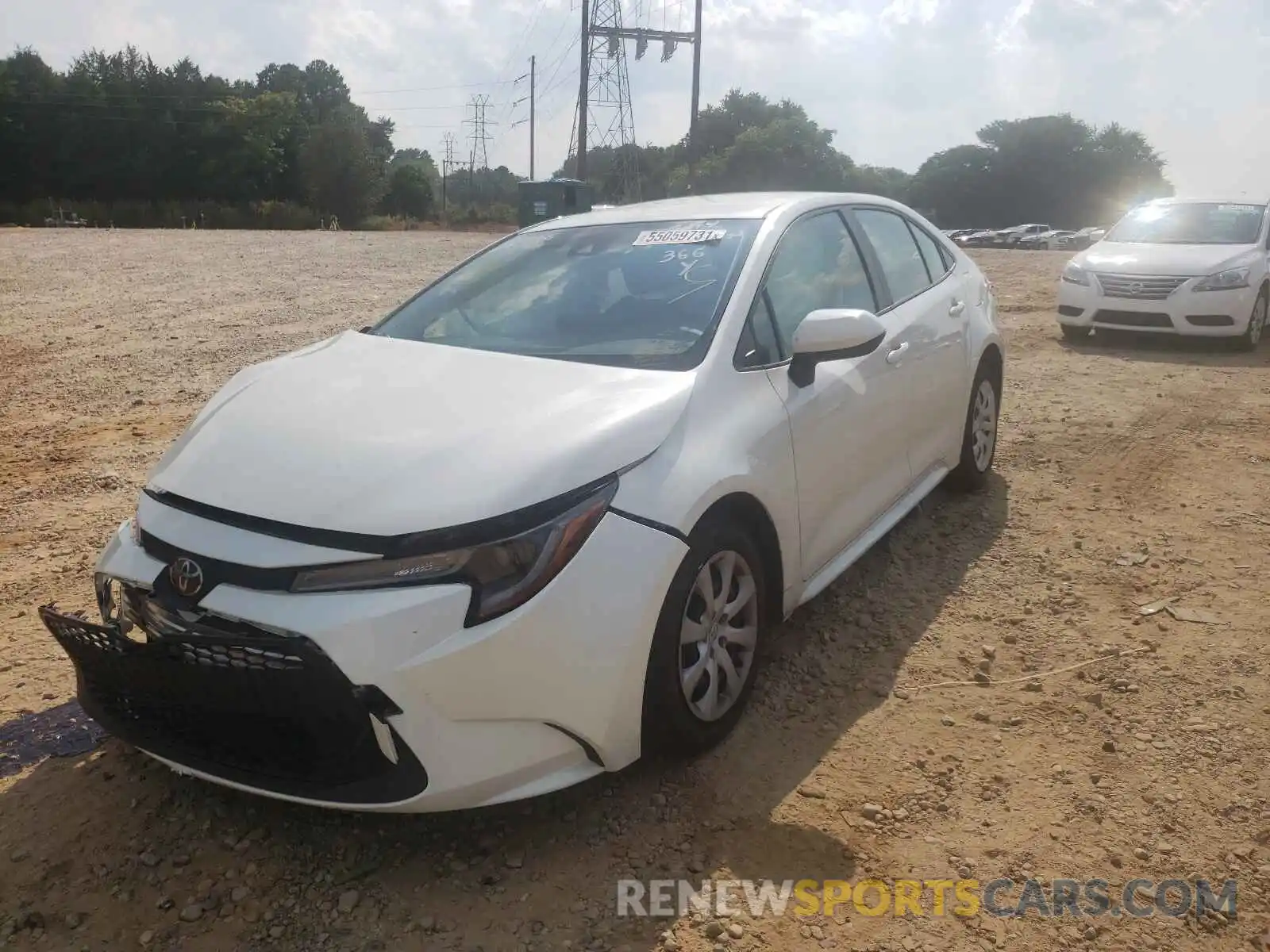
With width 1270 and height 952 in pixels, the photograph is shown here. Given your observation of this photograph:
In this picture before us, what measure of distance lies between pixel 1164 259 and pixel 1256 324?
3.52 feet

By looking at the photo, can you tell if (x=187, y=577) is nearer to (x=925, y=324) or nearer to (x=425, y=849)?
(x=425, y=849)

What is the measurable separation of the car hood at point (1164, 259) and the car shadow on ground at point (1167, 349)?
2.39 feet

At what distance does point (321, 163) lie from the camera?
202ft

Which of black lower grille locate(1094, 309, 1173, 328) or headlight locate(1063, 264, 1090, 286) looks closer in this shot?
black lower grille locate(1094, 309, 1173, 328)

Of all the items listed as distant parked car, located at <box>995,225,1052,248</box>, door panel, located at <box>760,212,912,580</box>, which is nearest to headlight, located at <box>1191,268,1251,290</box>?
door panel, located at <box>760,212,912,580</box>

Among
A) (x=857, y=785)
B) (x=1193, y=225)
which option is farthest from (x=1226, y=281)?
(x=857, y=785)

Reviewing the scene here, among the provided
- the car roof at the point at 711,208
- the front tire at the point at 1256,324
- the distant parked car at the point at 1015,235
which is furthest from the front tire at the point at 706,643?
the distant parked car at the point at 1015,235

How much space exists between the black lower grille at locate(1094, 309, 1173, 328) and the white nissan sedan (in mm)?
7266

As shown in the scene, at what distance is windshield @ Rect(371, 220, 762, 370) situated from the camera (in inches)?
126

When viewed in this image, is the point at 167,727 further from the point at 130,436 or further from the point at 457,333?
the point at 130,436

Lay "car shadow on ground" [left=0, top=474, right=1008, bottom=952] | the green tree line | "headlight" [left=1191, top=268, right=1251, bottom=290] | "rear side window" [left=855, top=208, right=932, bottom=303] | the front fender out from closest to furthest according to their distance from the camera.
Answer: "car shadow on ground" [left=0, top=474, right=1008, bottom=952] < the front fender < "rear side window" [left=855, top=208, right=932, bottom=303] < "headlight" [left=1191, top=268, right=1251, bottom=290] < the green tree line

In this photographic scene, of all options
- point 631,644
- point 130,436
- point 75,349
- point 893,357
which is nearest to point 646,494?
point 631,644

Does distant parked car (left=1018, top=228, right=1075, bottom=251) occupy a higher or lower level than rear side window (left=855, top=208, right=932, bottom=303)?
higher

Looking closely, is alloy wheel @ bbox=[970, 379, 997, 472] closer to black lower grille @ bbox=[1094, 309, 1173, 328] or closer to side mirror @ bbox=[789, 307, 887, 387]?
side mirror @ bbox=[789, 307, 887, 387]
